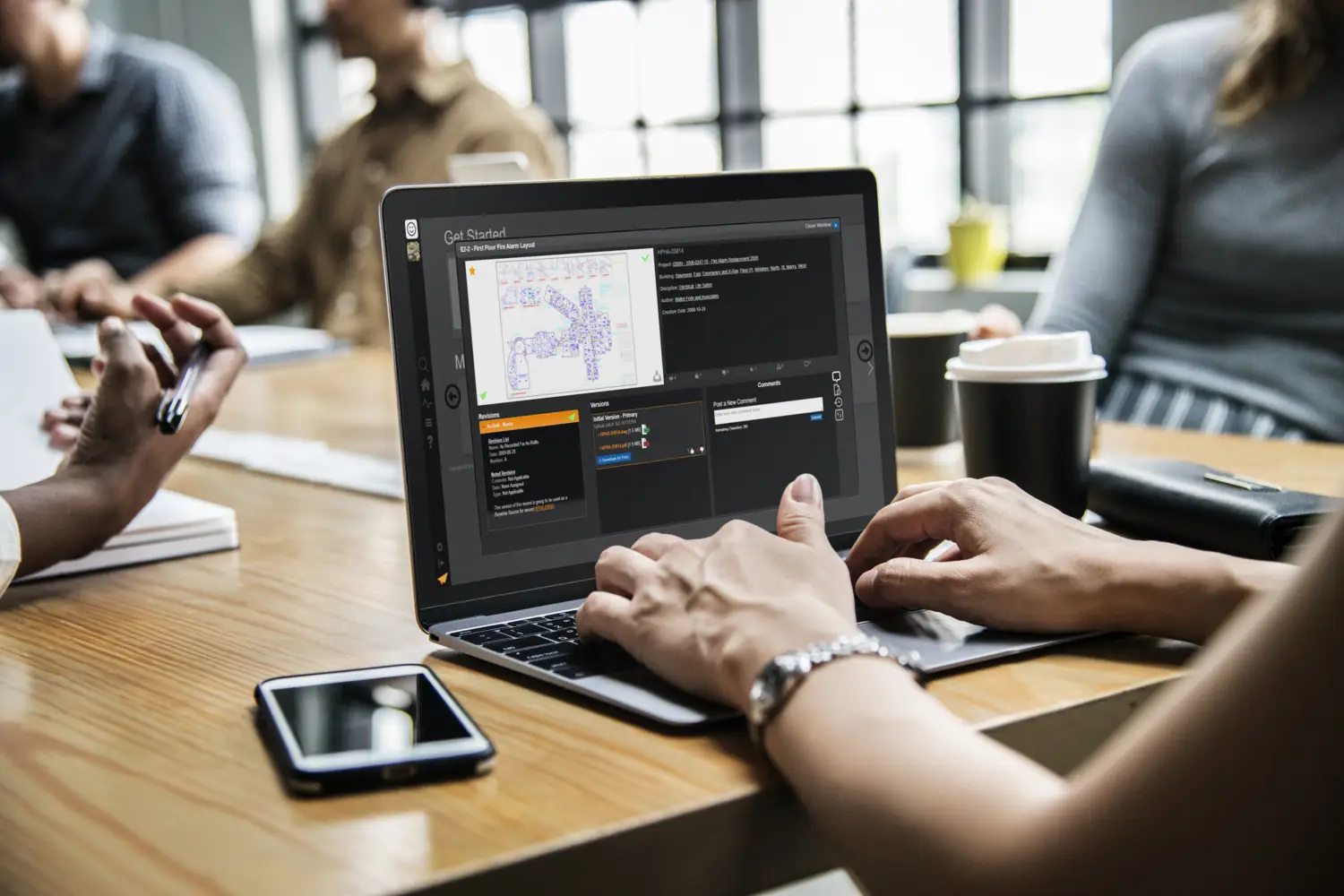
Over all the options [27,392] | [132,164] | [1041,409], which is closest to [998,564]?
[1041,409]

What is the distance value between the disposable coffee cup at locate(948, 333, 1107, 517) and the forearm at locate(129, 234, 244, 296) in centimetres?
211

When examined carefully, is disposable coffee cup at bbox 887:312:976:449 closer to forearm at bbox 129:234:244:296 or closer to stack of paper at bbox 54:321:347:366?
stack of paper at bbox 54:321:347:366

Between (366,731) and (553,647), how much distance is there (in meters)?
0.14

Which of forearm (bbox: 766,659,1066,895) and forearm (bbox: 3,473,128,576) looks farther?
forearm (bbox: 3,473,128,576)

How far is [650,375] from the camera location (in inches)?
32.7

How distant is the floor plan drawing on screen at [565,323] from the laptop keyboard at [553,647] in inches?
5.2

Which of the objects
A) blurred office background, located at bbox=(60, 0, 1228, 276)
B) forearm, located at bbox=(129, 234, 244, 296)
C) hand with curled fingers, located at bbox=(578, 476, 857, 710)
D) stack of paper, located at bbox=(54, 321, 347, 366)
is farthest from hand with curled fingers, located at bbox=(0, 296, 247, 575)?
blurred office background, located at bbox=(60, 0, 1228, 276)

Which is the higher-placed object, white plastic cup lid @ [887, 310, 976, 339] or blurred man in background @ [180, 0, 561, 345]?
blurred man in background @ [180, 0, 561, 345]

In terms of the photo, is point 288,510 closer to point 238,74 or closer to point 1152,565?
point 1152,565

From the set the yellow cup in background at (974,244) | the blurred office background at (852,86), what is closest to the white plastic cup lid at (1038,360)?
the blurred office background at (852,86)

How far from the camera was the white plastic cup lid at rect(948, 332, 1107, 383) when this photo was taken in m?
0.95

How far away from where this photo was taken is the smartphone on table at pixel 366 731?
1.88ft

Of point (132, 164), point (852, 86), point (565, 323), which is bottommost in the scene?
point (565, 323)

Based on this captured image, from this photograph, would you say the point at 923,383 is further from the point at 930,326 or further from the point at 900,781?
the point at 900,781
